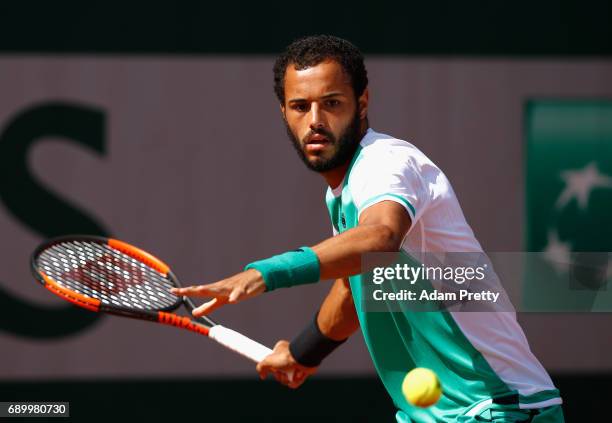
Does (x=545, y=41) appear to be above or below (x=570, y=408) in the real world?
above

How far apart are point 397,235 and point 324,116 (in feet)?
1.81

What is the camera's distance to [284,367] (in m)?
3.53

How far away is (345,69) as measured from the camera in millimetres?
3102

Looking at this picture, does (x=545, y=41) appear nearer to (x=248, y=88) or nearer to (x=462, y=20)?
(x=462, y=20)

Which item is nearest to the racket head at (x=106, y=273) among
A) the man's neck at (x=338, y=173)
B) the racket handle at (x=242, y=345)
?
the racket handle at (x=242, y=345)

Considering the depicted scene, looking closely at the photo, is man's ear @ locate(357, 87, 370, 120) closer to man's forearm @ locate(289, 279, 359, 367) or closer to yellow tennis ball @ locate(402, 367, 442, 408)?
man's forearm @ locate(289, 279, 359, 367)

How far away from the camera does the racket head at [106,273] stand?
377 centimetres

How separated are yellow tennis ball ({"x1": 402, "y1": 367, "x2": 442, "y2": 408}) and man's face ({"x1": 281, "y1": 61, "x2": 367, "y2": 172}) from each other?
0.62 meters

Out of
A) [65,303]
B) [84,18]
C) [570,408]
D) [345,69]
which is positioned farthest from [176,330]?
[345,69]

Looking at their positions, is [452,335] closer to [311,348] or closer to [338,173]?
[338,173]

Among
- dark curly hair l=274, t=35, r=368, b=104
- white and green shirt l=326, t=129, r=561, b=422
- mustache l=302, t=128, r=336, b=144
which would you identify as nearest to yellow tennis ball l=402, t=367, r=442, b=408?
white and green shirt l=326, t=129, r=561, b=422

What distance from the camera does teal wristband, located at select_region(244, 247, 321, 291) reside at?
2486 mm

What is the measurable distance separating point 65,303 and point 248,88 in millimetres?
1408

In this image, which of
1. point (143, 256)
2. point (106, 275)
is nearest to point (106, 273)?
point (106, 275)
